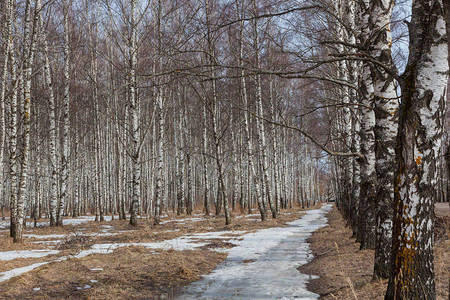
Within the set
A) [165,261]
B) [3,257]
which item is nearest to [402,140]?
[165,261]

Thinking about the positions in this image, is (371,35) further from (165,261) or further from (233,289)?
(165,261)

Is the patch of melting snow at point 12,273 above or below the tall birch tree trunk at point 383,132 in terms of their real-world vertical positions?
below

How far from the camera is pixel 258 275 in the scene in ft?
19.3

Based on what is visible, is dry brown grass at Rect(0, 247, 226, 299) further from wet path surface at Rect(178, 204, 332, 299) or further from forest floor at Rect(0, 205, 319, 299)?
wet path surface at Rect(178, 204, 332, 299)

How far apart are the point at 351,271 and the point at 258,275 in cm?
151

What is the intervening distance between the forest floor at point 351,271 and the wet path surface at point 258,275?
24 cm

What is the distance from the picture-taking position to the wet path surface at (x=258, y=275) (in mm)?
4758

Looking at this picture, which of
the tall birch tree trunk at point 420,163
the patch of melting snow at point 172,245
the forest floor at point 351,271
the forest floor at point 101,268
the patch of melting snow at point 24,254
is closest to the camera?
the tall birch tree trunk at point 420,163

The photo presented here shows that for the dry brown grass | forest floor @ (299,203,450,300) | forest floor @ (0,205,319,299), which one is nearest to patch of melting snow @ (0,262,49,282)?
forest floor @ (0,205,319,299)

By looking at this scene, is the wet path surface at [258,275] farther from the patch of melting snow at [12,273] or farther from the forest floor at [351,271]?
the patch of melting snow at [12,273]

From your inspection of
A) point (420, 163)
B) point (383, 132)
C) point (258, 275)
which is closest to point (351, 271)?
point (258, 275)

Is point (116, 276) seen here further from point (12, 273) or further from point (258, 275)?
point (258, 275)

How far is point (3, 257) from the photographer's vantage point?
23.2 feet

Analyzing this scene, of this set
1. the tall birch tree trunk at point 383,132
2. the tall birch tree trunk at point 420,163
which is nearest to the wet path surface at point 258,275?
the tall birch tree trunk at point 383,132
